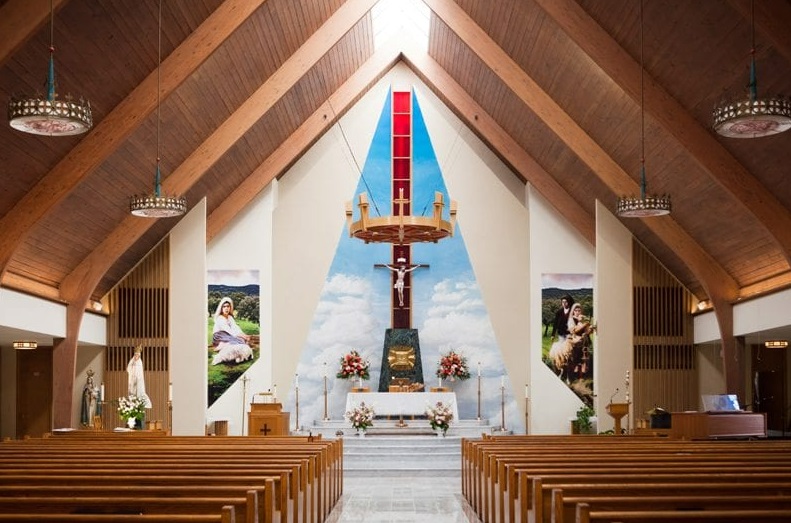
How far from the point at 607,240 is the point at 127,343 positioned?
8777mm

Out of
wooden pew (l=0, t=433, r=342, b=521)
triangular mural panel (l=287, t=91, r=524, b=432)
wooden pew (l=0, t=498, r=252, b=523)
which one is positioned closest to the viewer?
wooden pew (l=0, t=498, r=252, b=523)

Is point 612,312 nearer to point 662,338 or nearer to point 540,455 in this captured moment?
point 662,338

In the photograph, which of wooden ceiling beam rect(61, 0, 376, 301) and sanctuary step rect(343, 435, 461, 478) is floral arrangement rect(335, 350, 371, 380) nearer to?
sanctuary step rect(343, 435, 461, 478)

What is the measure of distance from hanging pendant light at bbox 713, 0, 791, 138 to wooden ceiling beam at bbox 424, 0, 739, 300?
5887 mm

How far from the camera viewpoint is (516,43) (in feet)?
48.5

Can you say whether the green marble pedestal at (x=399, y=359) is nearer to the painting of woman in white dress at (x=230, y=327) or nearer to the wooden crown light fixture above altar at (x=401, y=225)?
the painting of woman in white dress at (x=230, y=327)

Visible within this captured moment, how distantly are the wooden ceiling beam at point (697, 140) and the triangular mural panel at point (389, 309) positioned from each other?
835 centimetres

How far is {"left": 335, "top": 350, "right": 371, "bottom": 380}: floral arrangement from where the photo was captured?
20.1 meters

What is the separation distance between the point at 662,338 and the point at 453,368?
4170mm

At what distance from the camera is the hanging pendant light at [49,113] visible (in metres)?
8.67

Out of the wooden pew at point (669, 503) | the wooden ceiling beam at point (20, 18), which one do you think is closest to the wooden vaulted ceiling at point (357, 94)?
the wooden ceiling beam at point (20, 18)

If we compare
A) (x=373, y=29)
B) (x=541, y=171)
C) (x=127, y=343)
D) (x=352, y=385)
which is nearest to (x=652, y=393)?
(x=541, y=171)

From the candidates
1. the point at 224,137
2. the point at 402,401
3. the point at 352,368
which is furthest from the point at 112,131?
the point at 352,368

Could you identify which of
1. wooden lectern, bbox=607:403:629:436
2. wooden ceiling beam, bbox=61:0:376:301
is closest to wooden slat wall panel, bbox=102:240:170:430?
wooden ceiling beam, bbox=61:0:376:301
